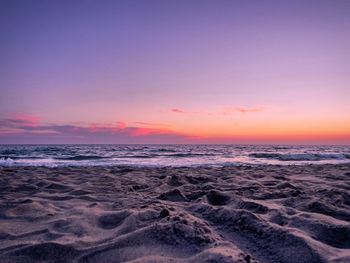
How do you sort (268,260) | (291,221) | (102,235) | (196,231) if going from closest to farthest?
(268,260), (196,231), (102,235), (291,221)

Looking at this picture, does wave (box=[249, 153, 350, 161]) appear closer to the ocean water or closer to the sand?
Answer: the ocean water

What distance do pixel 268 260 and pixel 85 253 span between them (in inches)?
49.8

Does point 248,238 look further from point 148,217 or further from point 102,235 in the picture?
point 102,235

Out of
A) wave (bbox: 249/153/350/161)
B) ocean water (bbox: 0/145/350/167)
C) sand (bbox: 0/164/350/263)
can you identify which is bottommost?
ocean water (bbox: 0/145/350/167)

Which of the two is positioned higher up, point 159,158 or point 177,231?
point 177,231

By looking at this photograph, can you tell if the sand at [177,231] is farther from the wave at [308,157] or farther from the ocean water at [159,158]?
the wave at [308,157]

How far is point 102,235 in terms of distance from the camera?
2.35 metres

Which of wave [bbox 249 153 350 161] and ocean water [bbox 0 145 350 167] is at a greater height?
wave [bbox 249 153 350 161]

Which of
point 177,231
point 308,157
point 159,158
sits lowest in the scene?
point 159,158

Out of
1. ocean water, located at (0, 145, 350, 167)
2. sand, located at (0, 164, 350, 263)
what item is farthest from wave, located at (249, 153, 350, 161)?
sand, located at (0, 164, 350, 263)

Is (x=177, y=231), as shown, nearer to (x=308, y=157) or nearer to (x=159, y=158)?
(x=159, y=158)

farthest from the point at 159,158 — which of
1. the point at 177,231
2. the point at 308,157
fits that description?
the point at 177,231

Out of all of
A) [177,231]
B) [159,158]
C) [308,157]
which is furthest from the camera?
[308,157]

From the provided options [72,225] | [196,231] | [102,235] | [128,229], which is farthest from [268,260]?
[72,225]
